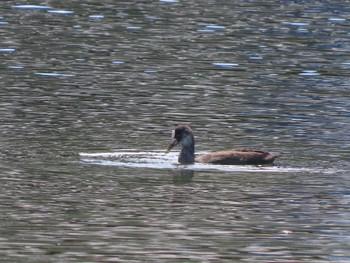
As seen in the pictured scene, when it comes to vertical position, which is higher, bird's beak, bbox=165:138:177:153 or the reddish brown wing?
the reddish brown wing

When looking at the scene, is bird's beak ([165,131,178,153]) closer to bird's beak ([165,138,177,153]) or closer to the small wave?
bird's beak ([165,138,177,153])

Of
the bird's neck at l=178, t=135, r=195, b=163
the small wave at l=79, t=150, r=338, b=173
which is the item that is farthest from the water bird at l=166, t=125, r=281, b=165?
the small wave at l=79, t=150, r=338, b=173

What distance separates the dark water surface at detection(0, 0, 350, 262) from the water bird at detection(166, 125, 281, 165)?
0.51 ft

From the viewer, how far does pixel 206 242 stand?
15.6 m

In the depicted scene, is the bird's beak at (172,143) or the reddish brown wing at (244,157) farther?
the bird's beak at (172,143)

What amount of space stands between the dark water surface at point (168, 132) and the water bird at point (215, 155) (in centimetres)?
16

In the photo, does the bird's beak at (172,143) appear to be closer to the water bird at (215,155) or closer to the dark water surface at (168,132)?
the water bird at (215,155)

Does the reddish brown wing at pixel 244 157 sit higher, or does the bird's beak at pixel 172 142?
the reddish brown wing at pixel 244 157

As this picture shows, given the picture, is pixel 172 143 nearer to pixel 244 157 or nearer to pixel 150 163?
pixel 150 163

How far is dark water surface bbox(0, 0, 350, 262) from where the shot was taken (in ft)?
52.2

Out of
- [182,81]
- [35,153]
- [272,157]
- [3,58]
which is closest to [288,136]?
[272,157]

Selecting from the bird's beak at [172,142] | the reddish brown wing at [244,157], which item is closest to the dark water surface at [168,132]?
the reddish brown wing at [244,157]

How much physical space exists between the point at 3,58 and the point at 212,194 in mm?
13803

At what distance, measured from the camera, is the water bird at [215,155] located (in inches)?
807
